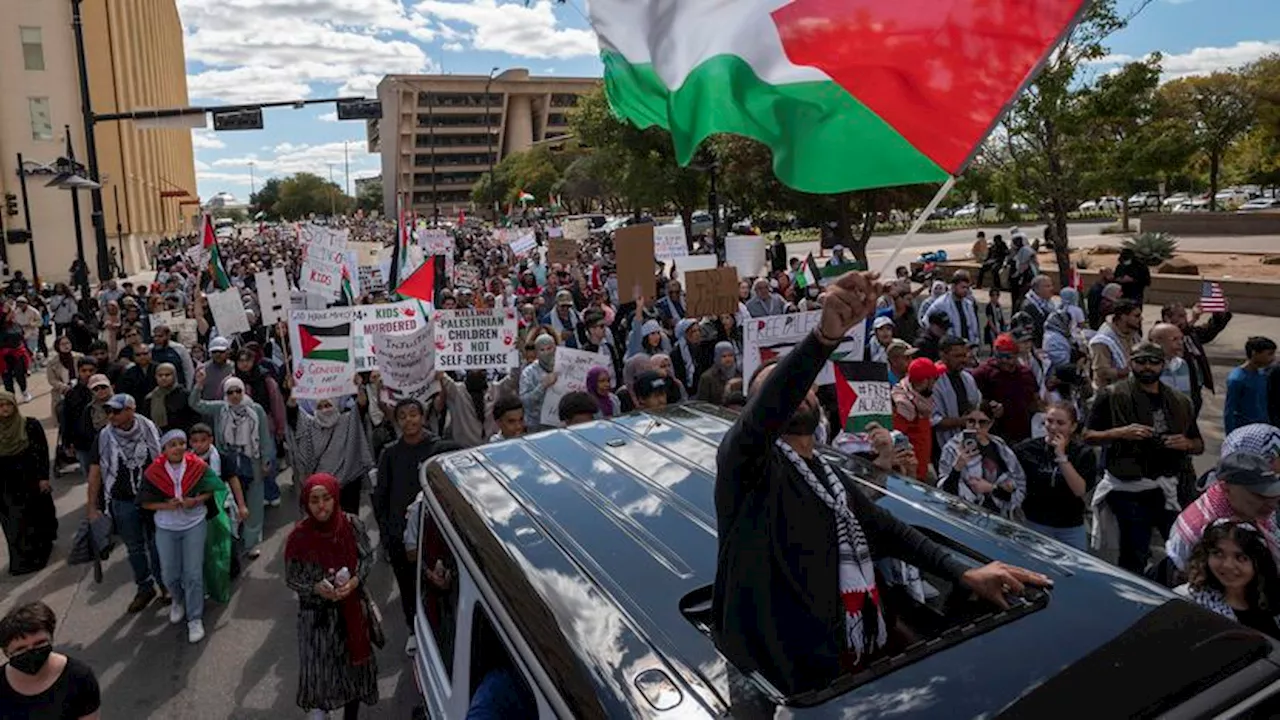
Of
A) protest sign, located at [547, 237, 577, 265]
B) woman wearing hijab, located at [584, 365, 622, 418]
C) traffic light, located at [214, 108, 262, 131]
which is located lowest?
woman wearing hijab, located at [584, 365, 622, 418]

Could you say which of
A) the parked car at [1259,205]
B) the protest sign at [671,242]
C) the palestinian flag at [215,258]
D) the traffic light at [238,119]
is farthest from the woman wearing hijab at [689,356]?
the parked car at [1259,205]

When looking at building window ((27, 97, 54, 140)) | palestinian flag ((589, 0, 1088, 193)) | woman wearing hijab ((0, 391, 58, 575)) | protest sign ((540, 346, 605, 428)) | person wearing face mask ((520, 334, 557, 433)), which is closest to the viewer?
palestinian flag ((589, 0, 1088, 193))

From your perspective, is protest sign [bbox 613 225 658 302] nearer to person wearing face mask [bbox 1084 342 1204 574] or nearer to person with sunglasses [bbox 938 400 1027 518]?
person with sunglasses [bbox 938 400 1027 518]

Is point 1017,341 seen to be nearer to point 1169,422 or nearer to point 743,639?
point 1169,422

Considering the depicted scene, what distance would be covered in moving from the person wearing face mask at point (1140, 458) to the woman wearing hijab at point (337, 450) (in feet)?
17.9

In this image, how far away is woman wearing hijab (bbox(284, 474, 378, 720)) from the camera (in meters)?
4.81

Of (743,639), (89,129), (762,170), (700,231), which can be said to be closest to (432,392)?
(743,639)

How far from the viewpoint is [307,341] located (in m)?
8.09

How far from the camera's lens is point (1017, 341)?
8.00 m

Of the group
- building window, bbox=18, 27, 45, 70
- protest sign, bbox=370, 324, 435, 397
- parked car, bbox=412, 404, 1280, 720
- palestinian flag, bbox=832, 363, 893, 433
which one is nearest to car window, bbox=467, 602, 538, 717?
parked car, bbox=412, 404, 1280, 720

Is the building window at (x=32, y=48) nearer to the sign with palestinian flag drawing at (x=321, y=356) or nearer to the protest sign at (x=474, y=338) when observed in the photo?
the sign with palestinian flag drawing at (x=321, y=356)

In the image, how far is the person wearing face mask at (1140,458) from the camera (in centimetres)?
520

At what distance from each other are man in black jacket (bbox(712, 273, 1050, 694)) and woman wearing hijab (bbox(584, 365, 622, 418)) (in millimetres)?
5551

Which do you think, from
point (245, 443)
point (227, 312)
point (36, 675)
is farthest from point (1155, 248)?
point (36, 675)
